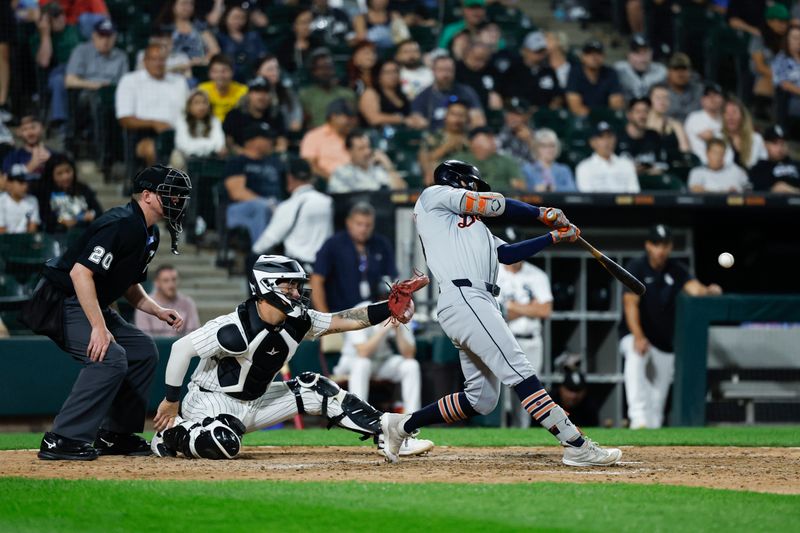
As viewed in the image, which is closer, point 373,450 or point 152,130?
point 373,450

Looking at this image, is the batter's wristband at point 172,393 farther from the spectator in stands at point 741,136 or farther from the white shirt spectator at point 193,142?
the spectator in stands at point 741,136

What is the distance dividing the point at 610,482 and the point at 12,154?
7128 mm

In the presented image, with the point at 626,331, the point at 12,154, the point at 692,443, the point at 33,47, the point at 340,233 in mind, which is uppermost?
the point at 33,47

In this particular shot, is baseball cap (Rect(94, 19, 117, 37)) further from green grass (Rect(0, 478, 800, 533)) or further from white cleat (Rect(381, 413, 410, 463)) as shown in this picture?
green grass (Rect(0, 478, 800, 533))

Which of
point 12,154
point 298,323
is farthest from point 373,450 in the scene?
point 12,154

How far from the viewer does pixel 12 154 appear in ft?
36.1

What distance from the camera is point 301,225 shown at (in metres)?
11.0

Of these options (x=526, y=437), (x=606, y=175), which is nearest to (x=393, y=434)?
(x=526, y=437)

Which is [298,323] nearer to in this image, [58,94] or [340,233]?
[340,233]

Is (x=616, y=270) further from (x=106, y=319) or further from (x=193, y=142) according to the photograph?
(x=193, y=142)

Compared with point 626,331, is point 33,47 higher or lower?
higher

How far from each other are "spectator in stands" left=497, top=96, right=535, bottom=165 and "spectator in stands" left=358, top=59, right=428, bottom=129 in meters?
0.85

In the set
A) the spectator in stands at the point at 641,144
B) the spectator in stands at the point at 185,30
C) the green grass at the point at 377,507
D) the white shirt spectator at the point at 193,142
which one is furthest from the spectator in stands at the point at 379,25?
the green grass at the point at 377,507

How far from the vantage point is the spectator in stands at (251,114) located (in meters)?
12.0
